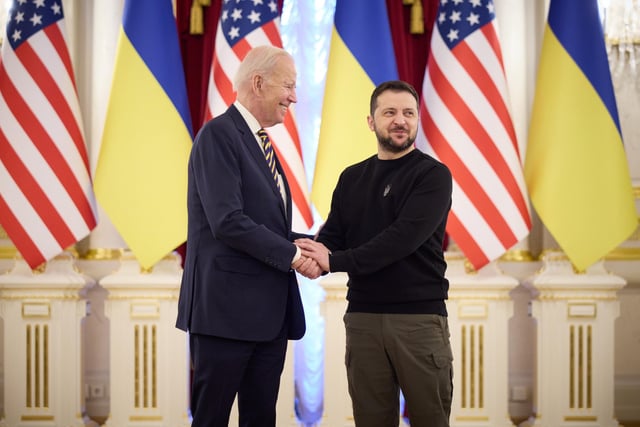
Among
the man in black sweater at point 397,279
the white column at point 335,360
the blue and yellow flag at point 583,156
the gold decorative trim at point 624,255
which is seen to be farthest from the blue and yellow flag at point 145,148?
the gold decorative trim at point 624,255

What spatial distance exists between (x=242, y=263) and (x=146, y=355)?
6.30 ft

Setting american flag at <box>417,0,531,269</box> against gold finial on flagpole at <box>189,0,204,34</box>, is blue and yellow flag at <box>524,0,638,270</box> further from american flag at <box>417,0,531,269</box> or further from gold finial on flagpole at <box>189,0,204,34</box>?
gold finial on flagpole at <box>189,0,204,34</box>

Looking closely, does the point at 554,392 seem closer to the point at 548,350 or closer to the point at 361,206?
the point at 548,350

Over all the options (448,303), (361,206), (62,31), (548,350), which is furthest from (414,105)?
(62,31)

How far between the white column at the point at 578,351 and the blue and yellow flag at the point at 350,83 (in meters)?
1.30

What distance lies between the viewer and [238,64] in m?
3.71

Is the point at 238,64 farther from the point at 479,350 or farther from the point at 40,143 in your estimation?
the point at 479,350

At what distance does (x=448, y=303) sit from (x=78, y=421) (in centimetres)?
219

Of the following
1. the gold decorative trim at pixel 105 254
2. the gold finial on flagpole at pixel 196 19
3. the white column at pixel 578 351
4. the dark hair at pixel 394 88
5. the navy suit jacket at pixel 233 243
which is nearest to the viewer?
the navy suit jacket at pixel 233 243

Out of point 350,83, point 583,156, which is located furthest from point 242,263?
point 583,156

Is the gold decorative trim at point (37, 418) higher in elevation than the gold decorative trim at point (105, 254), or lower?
lower

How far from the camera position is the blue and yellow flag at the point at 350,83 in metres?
3.73

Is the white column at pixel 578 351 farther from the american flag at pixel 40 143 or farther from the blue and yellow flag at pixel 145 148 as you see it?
the american flag at pixel 40 143

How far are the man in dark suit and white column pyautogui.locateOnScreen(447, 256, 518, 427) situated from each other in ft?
5.78
